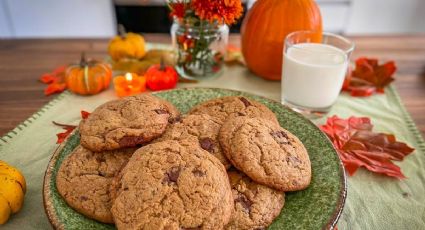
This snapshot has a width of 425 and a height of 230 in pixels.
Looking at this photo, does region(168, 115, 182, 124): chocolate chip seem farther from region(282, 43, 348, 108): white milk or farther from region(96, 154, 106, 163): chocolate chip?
region(282, 43, 348, 108): white milk

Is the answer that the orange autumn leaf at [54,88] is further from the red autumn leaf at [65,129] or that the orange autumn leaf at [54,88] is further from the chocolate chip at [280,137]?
the chocolate chip at [280,137]

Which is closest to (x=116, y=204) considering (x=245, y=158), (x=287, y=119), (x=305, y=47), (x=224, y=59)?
(x=245, y=158)

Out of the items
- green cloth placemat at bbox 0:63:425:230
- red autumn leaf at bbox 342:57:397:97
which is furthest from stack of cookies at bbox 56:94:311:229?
red autumn leaf at bbox 342:57:397:97

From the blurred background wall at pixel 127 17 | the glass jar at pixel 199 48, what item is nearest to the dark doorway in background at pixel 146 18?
the blurred background wall at pixel 127 17

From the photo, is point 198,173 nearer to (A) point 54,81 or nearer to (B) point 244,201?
(B) point 244,201

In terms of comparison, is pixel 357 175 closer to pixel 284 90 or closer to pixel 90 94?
pixel 284 90

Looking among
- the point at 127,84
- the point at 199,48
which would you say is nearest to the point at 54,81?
the point at 127,84
